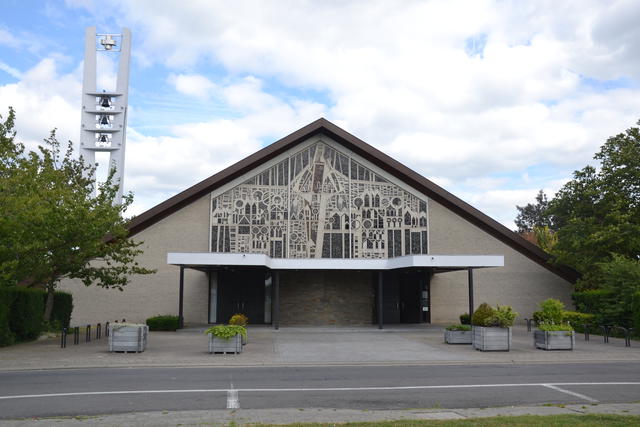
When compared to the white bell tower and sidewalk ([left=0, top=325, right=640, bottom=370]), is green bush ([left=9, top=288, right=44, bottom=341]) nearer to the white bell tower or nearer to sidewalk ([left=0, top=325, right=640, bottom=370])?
sidewalk ([left=0, top=325, right=640, bottom=370])

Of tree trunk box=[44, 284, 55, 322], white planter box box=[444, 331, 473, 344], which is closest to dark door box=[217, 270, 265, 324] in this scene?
tree trunk box=[44, 284, 55, 322]

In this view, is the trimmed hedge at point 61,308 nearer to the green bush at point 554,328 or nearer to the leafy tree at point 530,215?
the green bush at point 554,328

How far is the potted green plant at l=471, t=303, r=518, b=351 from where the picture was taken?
1933 centimetres

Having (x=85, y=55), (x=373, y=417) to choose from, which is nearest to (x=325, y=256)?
(x=85, y=55)

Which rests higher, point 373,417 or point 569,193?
point 569,193

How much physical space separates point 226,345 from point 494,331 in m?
8.75

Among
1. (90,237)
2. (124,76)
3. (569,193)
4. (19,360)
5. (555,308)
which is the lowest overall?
(19,360)

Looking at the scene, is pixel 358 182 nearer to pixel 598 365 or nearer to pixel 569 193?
pixel 569 193

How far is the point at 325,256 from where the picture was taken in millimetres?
32312

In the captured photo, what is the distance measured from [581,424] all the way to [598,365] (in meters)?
9.16

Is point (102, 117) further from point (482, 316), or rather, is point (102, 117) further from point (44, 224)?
point (482, 316)

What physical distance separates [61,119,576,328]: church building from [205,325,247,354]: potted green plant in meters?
12.3

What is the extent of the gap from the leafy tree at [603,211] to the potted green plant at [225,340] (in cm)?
1991

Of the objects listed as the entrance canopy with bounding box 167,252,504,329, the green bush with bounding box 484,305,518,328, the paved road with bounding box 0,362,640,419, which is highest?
the entrance canopy with bounding box 167,252,504,329
